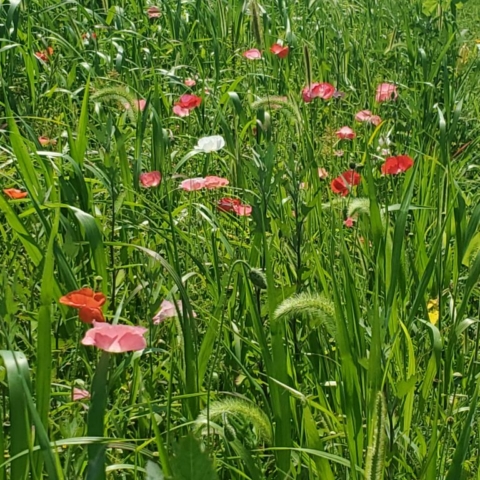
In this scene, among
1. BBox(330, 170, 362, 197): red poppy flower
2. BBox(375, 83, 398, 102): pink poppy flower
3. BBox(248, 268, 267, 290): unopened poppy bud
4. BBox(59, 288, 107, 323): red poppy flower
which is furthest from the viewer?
BBox(375, 83, 398, 102): pink poppy flower

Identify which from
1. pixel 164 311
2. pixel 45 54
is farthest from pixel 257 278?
pixel 45 54

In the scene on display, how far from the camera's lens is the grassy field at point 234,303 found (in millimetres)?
1074

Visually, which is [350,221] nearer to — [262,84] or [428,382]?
[428,382]

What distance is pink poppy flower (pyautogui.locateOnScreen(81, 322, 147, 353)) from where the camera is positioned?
102 cm

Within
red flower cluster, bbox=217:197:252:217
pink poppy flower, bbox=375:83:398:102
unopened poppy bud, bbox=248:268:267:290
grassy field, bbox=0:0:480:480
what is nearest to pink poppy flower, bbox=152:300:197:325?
grassy field, bbox=0:0:480:480

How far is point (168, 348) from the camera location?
62.8 inches

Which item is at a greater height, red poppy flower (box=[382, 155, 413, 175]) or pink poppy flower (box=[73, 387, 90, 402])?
pink poppy flower (box=[73, 387, 90, 402])

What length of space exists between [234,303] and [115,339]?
59cm

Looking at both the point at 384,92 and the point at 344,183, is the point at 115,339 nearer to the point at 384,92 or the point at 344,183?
the point at 344,183

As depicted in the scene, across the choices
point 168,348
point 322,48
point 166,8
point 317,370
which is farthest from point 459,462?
point 166,8

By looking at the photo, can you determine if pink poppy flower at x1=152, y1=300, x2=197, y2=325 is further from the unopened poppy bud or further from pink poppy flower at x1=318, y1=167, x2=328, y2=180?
pink poppy flower at x1=318, y1=167, x2=328, y2=180

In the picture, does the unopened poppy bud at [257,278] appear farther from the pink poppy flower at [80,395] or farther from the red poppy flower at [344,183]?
the red poppy flower at [344,183]

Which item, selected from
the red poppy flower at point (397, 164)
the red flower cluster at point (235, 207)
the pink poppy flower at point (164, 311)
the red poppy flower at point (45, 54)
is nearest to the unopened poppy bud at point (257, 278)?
the pink poppy flower at point (164, 311)

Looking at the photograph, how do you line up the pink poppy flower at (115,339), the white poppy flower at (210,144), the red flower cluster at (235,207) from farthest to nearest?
the white poppy flower at (210,144) < the red flower cluster at (235,207) < the pink poppy flower at (115,339)
